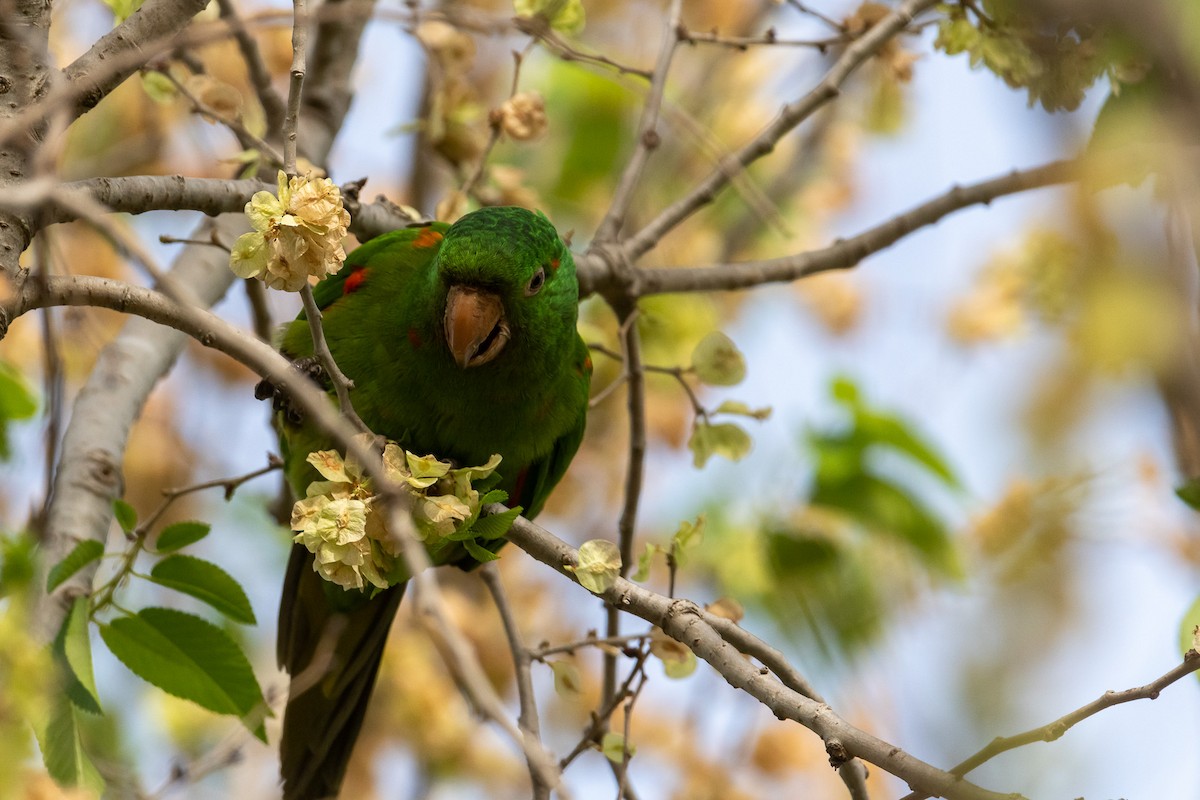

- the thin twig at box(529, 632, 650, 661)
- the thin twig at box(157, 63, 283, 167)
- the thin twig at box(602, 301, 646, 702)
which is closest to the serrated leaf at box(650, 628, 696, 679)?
the thin twig at box(529, 632, 650, 661)

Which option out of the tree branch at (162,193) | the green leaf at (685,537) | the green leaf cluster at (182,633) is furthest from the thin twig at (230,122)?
the green leaf at (685,537)

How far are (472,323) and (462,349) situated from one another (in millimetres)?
63

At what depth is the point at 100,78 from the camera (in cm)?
178

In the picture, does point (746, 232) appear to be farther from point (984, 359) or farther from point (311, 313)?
point (311, 313)

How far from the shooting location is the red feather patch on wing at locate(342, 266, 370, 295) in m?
3.01

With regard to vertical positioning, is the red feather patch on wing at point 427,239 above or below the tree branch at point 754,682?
above

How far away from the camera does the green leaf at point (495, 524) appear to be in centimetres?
200

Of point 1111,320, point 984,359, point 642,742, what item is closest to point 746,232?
point 984,359

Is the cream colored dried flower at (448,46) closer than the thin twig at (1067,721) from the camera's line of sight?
No

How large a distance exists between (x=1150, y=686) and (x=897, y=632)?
2.27 metres

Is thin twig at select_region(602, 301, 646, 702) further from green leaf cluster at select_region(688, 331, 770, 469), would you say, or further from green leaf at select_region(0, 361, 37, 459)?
green leaf at select_region(0, 361, 37, 459)

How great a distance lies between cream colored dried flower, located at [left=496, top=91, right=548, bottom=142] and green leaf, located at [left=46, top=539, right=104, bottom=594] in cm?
156

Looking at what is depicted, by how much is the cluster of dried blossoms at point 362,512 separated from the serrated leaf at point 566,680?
0.74m

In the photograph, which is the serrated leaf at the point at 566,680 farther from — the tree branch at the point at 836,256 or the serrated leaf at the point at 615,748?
the tree branch at the point at 836,256
